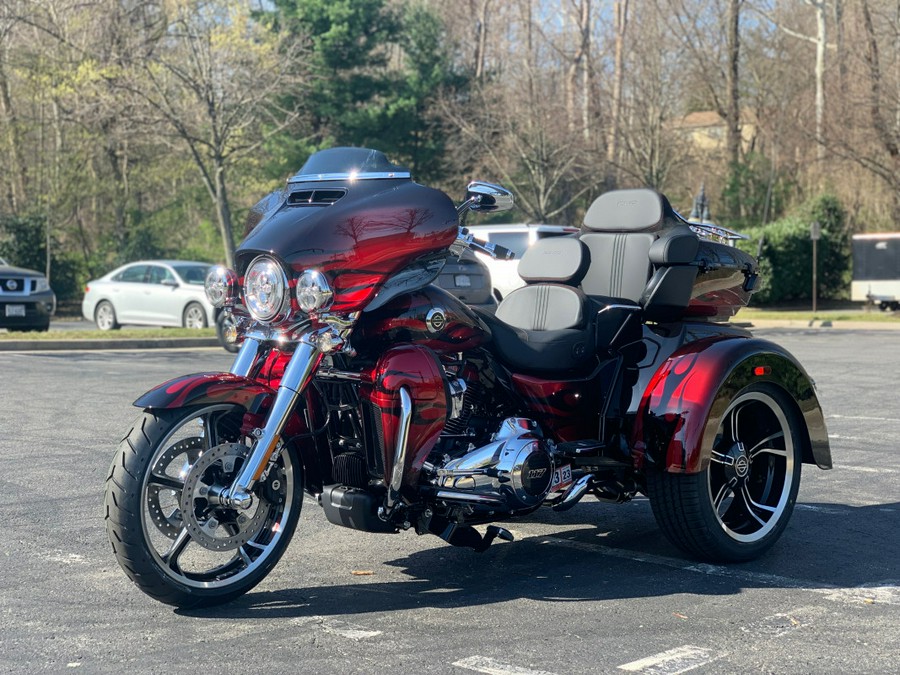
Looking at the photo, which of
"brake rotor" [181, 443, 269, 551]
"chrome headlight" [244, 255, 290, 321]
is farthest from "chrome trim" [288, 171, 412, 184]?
"brake rotor" [181, 443, 269, 551]

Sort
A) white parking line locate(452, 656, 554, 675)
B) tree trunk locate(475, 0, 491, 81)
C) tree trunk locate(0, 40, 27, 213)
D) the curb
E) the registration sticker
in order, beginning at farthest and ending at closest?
tree trunk locate(475, 0, 491, 81), tree trunk locate(0, 40, 27, 213), the curb, the registration sticker, white parking line locate(452, 656, 554, 675)

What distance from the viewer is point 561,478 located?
5172mm

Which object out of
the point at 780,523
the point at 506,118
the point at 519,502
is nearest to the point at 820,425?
the point at 780,523

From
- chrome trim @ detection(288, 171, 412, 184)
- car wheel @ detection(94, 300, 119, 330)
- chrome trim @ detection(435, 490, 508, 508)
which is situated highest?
chrome trim @ detection(288, 171, 412, 184)

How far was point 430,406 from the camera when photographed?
465 centimetres

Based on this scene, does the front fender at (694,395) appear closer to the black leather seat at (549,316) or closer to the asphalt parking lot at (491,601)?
the black leather seat at (549,316)

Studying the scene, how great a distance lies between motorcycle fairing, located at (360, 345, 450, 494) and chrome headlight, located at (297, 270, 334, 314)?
39 centimetres

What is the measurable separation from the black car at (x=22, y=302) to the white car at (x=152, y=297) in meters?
2.53

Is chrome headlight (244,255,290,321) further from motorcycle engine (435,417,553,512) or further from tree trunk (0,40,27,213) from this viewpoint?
tree trunk (0,40,27,213)

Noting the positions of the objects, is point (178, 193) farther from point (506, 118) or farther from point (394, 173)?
point (394, 173)

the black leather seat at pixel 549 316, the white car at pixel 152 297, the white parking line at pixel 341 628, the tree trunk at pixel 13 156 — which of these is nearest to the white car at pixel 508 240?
the white car at pixel 152 297

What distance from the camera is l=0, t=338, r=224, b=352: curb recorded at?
1752 cm

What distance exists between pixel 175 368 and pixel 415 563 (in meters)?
10.0

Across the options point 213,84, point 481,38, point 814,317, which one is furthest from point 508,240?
point 481,38
